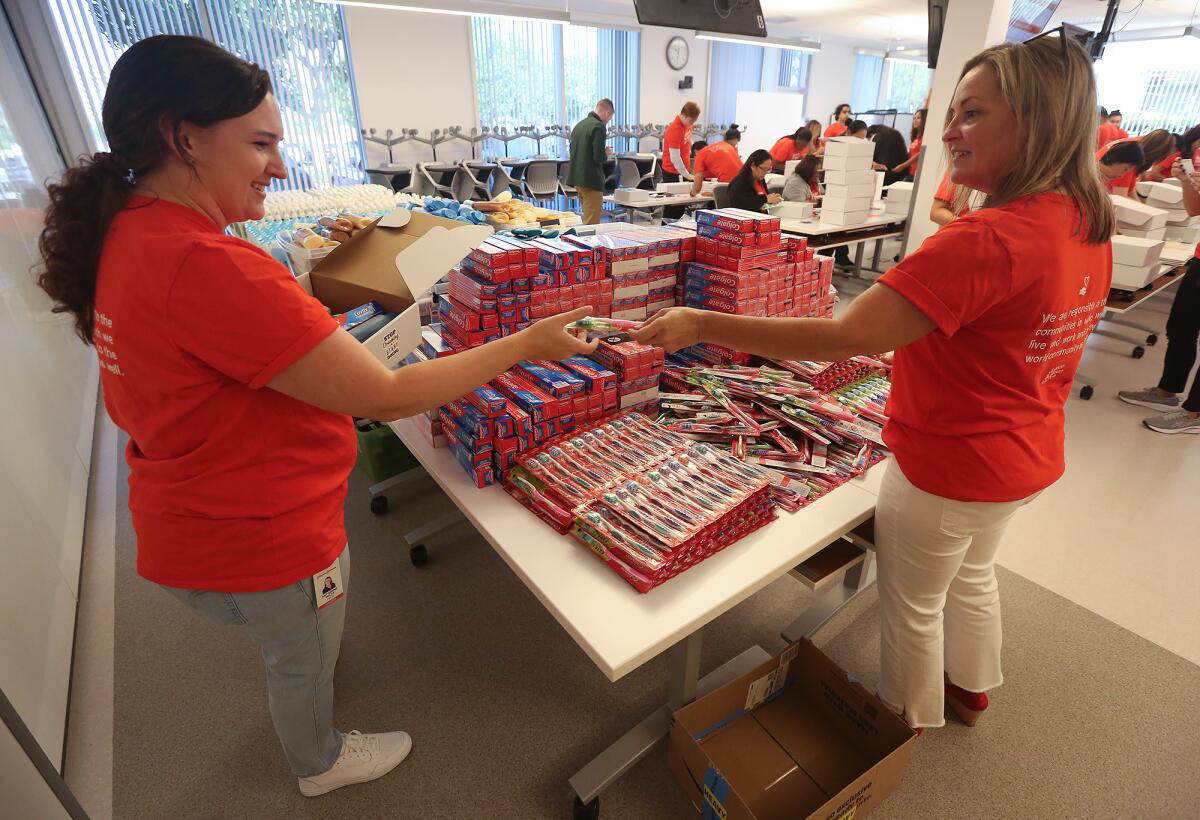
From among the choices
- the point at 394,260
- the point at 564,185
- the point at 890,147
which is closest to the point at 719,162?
the point at 890,147

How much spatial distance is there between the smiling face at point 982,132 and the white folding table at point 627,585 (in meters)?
0.78

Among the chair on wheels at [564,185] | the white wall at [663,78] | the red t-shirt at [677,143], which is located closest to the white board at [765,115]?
the white wall at [663,78]

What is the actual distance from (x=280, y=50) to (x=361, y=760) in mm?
9030

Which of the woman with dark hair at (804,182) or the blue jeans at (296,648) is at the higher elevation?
the woman with dark hair at (804,182)

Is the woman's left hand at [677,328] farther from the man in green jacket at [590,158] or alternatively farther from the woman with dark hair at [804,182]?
the man in green jacket at [590,158]

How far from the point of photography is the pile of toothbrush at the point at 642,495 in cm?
127

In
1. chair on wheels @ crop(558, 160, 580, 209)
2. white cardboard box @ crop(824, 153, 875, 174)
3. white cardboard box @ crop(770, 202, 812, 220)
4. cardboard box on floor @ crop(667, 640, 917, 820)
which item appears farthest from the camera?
chair on wheels @ crop(558, 160, 580, 209)

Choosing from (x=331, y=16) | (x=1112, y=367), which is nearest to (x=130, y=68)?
(x=1112, y=367)

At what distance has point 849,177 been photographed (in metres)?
4.68

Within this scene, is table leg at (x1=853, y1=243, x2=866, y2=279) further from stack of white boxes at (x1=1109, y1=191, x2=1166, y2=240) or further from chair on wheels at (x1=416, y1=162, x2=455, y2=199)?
chair on wheels at (x1=416, y1=162, x2=455, y2=199)

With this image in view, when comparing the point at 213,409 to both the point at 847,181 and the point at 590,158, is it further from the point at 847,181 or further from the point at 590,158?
the point at 590,158

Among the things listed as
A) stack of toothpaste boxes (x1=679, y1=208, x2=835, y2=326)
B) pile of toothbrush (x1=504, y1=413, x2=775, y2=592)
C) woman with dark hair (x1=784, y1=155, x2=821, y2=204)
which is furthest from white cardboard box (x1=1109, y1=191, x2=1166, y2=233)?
pile of toothbrush (x1=504, y1=413, x2=775, y2=592)

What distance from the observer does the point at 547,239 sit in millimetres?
2006

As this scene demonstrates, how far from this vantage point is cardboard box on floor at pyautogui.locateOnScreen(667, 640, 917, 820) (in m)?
1.48
